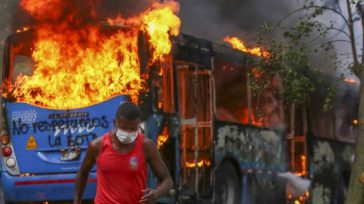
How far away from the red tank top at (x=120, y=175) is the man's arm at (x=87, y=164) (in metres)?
0.10

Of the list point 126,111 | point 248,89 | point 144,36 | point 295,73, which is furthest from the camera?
point 248,89

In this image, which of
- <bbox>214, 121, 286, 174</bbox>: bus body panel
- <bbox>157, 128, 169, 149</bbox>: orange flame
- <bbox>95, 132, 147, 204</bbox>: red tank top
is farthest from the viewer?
<bbox>214, 121, 286, 174</bbox>: bus body panel

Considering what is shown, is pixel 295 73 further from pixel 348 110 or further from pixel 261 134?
pixel 348 110

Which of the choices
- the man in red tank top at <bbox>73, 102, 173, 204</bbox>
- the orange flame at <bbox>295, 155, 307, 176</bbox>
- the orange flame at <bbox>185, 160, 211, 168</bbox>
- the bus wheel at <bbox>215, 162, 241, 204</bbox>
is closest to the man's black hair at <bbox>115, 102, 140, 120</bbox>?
the man in red tank top at <bbox>73, 102, 173, 204</bbox>

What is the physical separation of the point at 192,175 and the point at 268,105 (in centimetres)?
301

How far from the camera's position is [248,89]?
1251 centimetres

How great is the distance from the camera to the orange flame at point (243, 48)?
1233cm

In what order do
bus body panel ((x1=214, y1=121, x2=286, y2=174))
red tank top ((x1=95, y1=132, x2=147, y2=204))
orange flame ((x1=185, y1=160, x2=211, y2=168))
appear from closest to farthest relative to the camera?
red tank top ((x1=95, y1=132, x2=147, y2=204))
orange flame ((x1=185, y1=160, x2=211, y2=168))
bus body panel ((x1=214, y1=121, x2=286, y2=174))

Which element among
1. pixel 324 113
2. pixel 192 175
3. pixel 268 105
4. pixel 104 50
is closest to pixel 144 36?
pixel 104 50

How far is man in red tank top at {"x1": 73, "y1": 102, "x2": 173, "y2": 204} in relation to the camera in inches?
207

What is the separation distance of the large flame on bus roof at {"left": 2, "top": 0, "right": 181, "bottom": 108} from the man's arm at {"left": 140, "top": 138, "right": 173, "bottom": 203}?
4.14m

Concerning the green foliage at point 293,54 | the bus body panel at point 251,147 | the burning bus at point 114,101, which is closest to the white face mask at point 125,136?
the burning bus at point 114,101

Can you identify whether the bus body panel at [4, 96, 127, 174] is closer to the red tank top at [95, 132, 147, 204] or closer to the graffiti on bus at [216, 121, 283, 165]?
the graffiti on bus at [216, 121, 283, 165]

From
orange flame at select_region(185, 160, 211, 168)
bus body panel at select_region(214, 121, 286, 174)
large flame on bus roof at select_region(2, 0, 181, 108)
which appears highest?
large flame on bus roof at select_region(2, 0, 181, 108)
